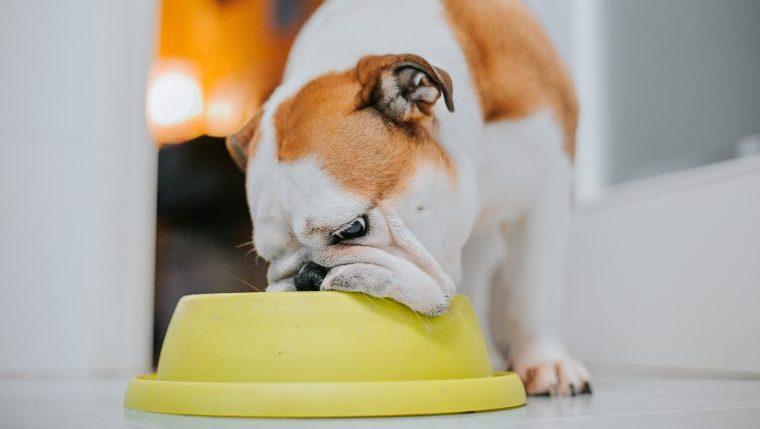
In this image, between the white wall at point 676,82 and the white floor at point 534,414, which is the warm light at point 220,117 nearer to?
the white wall at point 676,82

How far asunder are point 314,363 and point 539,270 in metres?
0.96

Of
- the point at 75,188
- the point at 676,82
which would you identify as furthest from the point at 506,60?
the point at 75,188

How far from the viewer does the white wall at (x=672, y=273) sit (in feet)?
8.12

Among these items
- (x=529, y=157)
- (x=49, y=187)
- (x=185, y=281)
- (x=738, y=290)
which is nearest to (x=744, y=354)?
(x=738, y=290)

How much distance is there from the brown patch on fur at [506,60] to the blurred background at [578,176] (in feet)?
2.59

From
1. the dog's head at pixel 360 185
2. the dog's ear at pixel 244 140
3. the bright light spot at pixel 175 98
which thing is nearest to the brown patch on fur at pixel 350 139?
the dog's head at pixel 360 185

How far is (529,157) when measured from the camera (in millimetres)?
2098

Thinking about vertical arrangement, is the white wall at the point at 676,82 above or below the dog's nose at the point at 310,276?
above

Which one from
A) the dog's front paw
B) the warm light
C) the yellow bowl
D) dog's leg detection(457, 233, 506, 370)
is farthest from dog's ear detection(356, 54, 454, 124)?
the warm light

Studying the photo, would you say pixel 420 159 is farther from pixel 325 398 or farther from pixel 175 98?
pixel 175 98

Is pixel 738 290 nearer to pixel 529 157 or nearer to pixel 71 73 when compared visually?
pixel 529 157

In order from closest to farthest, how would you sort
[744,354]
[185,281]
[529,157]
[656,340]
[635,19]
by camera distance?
[529,157] < [744,354] < [656,340] < [635,19] < [185,281]

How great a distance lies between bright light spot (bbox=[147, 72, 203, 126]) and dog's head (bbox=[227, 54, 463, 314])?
2589 mm

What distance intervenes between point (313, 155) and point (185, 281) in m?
3.11
